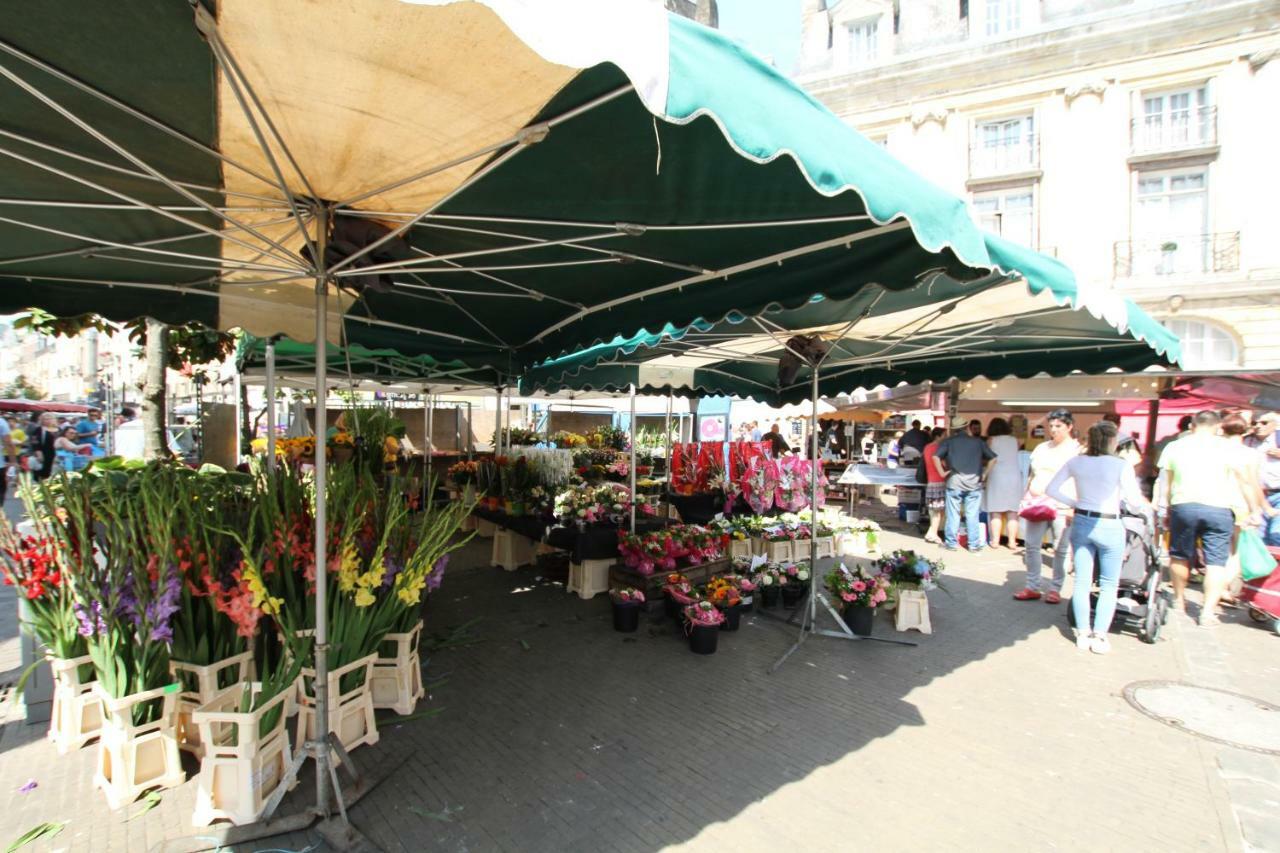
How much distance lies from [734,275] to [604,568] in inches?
132

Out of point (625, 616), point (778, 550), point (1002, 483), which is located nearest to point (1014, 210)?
point (1002, 483)

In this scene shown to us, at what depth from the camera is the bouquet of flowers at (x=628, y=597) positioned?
4.60m

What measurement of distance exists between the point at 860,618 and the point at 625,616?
1822mm

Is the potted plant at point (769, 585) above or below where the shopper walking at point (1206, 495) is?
below

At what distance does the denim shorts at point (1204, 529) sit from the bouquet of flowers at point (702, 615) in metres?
4.13

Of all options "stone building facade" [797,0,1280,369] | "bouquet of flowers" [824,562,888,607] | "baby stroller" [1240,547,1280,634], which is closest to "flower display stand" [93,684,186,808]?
"bouquet of flowers" [824,562,888,607]

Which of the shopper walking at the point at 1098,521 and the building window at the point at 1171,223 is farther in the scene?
the building window at the point at 1171,223

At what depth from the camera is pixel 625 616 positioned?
181 inches

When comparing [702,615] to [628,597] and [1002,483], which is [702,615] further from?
[1002,483]

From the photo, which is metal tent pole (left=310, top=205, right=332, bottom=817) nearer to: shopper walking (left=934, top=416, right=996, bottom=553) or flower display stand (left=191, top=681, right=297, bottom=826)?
flower display stand (left=191, top=681, right=297, bottom=826)

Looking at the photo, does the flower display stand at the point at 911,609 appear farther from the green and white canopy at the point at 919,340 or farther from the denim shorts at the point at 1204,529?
the denim shorts at the point at 1204,529

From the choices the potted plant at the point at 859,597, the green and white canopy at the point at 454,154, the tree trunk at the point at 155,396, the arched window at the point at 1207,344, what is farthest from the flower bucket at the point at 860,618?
the arched window at the point at 1207,344

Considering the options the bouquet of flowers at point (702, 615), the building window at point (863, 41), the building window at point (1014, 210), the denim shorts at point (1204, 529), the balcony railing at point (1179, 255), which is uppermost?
the building window at point (863, 41)

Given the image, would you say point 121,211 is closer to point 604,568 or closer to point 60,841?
point 60,841
